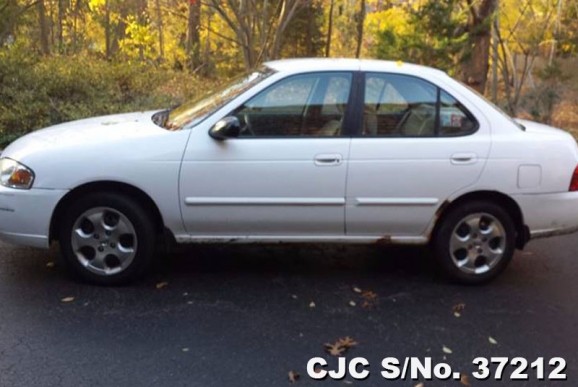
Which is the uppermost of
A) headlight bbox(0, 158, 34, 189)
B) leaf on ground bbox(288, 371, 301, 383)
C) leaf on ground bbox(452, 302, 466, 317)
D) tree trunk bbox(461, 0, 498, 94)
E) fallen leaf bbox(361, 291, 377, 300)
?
tree trunk bbox(461, 0, 498, 94)

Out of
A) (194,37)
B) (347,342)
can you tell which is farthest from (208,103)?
(194,37)

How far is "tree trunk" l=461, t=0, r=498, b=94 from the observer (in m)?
14.4

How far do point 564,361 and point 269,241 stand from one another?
7.00 ft

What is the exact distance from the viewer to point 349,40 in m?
28.3

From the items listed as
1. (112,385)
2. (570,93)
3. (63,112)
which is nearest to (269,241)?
(112,385)

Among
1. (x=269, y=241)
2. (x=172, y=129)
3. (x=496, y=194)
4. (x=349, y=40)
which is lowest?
(x=269, y=241)

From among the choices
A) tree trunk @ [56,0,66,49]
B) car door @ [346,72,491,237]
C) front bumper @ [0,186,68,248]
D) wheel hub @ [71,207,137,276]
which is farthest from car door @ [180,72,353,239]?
tree trunk @ [56,0,66,49]

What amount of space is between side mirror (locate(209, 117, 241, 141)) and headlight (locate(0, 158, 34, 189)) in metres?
1.30

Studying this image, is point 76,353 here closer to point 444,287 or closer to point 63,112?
point 444,287

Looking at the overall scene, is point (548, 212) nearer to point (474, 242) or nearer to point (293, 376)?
point (474, 242)

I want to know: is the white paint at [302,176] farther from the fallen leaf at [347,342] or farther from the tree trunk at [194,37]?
the tree trunk at [194,37]

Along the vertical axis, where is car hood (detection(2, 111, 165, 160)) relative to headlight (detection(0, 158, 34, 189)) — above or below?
above

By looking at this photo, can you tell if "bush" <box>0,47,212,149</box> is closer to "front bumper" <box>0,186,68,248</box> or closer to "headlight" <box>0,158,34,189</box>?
"headlight" <box>0,158,34,189</box>

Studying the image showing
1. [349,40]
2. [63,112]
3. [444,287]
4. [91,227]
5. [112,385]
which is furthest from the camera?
[349,40]
